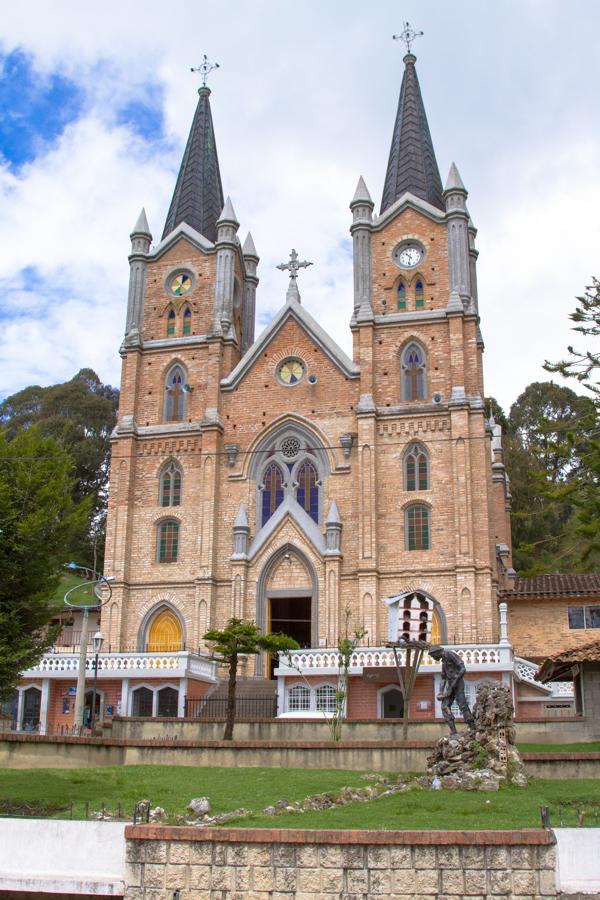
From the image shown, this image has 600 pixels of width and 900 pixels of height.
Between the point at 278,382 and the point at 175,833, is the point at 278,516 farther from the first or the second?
the point at 175,833

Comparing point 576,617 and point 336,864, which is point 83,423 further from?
point 336,864

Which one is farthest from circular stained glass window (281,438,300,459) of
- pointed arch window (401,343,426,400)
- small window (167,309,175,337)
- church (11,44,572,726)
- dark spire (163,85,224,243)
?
dark spire (163,85,224,243)

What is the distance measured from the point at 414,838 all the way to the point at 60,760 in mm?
12177

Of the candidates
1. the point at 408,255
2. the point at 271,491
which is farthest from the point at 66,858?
the point at 408,255

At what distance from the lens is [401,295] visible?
4238cm

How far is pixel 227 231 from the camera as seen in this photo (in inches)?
1790

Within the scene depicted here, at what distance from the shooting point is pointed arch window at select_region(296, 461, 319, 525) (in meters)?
40.3

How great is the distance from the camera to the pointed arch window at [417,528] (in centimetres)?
3816

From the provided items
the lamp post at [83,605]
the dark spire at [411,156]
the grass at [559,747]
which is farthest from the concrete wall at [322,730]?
the dark spire at [411,156]

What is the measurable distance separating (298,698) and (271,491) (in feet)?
31.3

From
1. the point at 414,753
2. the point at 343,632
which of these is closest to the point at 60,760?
the point at 414,753

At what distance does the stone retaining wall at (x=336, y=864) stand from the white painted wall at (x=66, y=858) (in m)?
0.24

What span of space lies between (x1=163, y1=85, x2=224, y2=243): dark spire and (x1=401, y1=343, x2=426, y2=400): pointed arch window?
11985 millimetres

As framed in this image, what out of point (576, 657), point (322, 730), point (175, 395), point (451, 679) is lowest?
point (322, 730)
